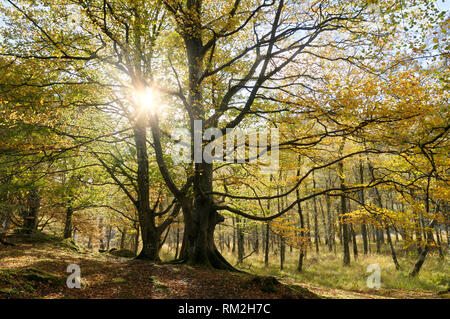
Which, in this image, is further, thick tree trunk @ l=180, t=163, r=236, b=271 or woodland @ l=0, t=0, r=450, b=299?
thick tree trunk @ l=180, t=163, r=236, b=271

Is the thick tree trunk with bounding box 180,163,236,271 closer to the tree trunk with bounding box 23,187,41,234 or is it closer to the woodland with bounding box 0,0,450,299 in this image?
the woodland with bounding box 0,0,450,299

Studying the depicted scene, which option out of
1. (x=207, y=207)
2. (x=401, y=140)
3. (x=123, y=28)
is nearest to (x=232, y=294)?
(x=207, y=207)

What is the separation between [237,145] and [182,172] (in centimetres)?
377

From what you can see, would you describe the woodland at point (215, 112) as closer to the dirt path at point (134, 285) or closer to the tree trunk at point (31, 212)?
the dirt path at point (134, 285)

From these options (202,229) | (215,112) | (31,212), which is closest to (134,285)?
(202,229)

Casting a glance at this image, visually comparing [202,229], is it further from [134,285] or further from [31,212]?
[31,212]

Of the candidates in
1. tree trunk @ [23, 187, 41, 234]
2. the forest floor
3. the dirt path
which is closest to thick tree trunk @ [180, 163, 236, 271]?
the forest floor

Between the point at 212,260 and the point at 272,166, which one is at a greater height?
the point at 272,166

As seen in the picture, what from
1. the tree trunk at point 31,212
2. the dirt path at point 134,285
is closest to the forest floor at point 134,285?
the dirt path at point 134,285

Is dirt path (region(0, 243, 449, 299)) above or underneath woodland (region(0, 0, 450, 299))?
underneath

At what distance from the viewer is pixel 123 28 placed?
699 centimetres

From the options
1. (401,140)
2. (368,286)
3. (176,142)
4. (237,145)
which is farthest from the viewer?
(368,286)

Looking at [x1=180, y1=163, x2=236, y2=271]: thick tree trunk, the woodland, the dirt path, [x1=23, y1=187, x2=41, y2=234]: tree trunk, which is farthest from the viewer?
[x1=23, y1=187, x2=41, y2=234]: tree trunk
